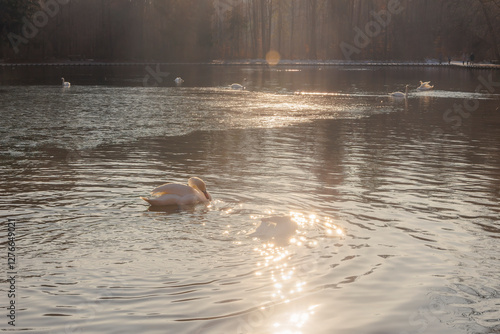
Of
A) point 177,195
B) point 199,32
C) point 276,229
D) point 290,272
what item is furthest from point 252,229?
point 199,32

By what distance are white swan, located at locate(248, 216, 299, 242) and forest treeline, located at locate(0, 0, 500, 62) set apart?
84591 mm

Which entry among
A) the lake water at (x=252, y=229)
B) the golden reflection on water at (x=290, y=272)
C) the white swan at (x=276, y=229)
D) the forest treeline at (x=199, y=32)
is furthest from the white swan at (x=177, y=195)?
the forest treeline at (x=199, y=32)

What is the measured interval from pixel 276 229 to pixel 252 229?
1.73 feet

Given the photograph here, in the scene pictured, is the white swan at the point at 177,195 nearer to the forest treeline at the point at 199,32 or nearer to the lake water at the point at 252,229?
the lake water at the point at 252,229

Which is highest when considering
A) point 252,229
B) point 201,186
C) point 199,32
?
point 199,32

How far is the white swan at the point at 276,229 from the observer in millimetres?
10055

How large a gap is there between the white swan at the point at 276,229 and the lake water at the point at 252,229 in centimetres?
13

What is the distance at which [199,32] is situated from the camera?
109812 millimetres

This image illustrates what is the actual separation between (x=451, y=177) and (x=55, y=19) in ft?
296

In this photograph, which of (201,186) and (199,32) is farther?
(199,32)

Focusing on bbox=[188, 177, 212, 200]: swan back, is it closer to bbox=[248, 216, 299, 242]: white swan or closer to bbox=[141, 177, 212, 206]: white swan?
bbox=[141, 177, 212, 206]: white swan

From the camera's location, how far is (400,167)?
17.0m

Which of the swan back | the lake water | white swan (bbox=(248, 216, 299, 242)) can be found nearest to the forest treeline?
the lake water

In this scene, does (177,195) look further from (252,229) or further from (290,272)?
(290,272)
